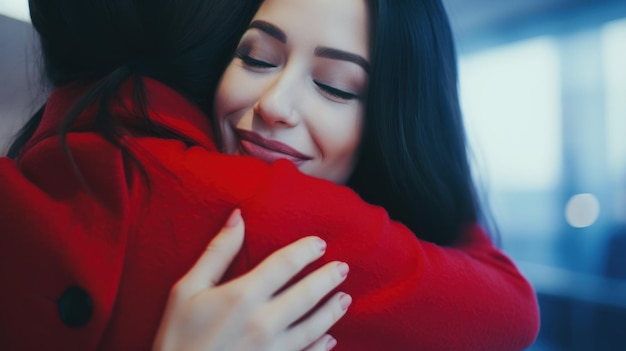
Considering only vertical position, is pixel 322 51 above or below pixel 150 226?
above

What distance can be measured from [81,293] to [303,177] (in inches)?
10.1

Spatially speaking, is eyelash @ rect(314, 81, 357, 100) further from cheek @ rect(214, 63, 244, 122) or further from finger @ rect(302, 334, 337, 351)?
finger @ rect(302, 334, 337, 351)

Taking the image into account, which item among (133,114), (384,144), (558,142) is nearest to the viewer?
(133,114)

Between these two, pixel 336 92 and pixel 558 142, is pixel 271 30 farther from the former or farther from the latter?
pixel 558 142

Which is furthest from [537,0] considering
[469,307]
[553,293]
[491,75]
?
[469,307]

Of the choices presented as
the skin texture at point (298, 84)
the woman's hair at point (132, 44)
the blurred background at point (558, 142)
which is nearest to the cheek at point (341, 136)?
the skin texture at point (298, 84)

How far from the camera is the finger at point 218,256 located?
472mm

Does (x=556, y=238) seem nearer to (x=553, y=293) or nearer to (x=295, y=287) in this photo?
(x=553, y=293)

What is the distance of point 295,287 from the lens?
50cm

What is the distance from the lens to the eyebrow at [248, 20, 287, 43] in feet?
2.09

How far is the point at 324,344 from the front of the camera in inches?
20.0

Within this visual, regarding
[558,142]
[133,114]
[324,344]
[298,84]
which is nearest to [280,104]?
[298,84]

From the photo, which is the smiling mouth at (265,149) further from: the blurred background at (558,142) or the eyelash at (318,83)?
the blurred background at (558,142)

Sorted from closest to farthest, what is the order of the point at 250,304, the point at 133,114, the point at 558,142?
1. the point at 250,304
2. the point at 133,114
3. the point at 558,142
